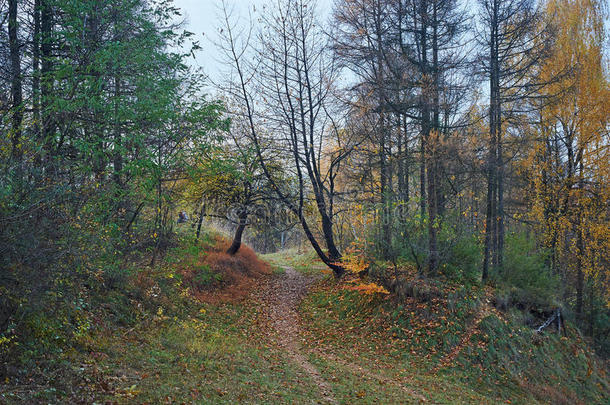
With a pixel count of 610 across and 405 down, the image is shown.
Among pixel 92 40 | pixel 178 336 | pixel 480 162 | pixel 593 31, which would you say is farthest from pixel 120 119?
pixel 593 31

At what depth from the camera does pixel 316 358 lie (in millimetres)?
9625

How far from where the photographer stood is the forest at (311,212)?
18.4ft

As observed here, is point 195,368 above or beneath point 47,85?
beneath

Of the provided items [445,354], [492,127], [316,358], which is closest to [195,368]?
[316,358]

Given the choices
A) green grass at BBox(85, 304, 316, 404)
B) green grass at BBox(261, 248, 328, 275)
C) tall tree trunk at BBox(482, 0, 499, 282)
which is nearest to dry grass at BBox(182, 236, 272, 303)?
green grass at BBox(261, 248, 328, 275)

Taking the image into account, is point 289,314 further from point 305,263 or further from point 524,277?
point 305,263

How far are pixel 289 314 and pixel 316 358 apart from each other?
14.0 ft

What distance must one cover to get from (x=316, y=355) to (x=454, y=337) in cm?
400

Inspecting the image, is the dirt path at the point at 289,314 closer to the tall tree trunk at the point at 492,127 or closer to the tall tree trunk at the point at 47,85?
the tall tree trunk at the point at 47,85

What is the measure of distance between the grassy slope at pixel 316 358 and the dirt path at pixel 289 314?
0.24 m

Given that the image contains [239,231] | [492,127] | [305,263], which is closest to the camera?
[492,127]

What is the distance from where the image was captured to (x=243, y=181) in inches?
639

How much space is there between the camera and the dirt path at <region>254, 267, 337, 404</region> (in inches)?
334

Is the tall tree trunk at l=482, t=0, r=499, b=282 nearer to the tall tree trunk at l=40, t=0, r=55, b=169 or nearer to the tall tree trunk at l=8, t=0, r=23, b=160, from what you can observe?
the tall tree trunk at l=40, t=0, r=55, b=169
